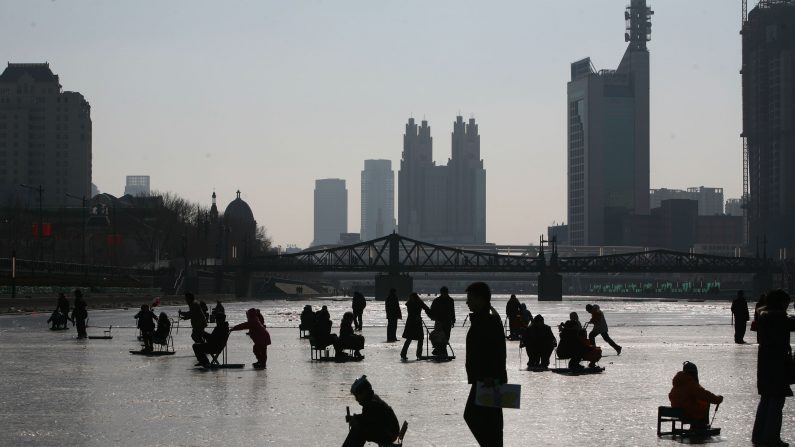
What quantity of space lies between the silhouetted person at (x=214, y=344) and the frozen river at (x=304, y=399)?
0.44 m

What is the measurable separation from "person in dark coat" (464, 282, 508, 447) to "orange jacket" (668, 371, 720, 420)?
514cm

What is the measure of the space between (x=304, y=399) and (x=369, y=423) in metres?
8.87

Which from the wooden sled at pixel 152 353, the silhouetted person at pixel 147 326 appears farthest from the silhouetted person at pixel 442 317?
the silhouetted person at pixel 147 326

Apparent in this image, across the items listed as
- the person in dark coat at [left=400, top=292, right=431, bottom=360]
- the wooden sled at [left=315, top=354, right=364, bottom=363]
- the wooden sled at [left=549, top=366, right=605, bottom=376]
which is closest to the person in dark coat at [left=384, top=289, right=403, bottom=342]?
the person in dark coat at [left=400, top=292, right=431, bottom=360]

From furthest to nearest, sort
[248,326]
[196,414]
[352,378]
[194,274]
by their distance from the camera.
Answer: [194,274] → [248,326] → [352,378] → [196,414]

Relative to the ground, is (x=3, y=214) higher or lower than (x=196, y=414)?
higher

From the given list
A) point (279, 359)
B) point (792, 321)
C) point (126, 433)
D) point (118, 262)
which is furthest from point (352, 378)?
point (118, 262)

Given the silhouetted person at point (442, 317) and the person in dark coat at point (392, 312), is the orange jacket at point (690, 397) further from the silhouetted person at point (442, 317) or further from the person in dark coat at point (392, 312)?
the person in dark coat at point (392, 312)

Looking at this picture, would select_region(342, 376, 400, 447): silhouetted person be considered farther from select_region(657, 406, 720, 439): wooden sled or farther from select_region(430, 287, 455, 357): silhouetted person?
select_region(430, 287, 455, 357): silhouetted person

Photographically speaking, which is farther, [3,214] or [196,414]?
[3,214]

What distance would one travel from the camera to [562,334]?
31.2 meters

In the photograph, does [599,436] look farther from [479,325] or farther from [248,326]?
[248,326]

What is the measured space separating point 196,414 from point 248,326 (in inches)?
419

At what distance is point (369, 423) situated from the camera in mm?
14398
